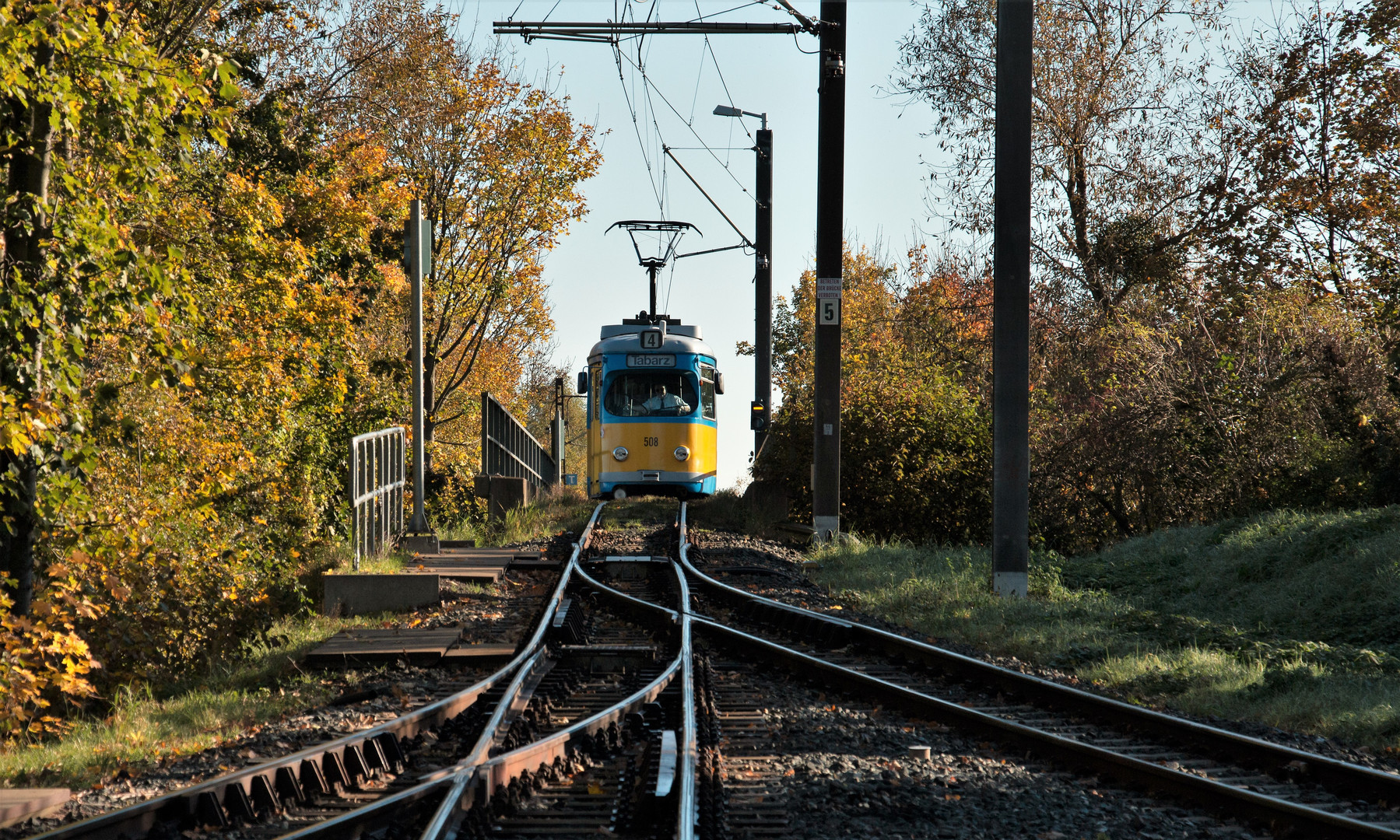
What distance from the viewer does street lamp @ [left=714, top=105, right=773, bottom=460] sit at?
2453cm

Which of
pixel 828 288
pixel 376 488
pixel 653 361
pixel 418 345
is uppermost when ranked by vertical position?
pixel 828 288

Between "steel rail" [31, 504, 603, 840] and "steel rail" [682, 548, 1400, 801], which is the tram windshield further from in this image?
"steel rail" [31, 504, 603, 840]

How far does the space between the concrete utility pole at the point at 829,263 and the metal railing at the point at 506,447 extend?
6461mm

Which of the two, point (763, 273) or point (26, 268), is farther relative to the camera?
point (763, 273)

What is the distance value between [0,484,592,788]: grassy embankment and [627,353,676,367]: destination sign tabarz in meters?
10.9

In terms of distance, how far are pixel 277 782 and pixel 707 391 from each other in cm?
1799

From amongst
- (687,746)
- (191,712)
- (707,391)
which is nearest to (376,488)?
(191,712)

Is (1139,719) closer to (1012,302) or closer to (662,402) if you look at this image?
→ (1012,302)

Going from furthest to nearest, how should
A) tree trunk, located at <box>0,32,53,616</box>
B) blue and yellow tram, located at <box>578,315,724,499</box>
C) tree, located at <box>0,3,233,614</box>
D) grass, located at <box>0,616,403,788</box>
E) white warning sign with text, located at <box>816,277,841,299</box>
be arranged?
blue and yellow tram, located at <box>578,315,724,499</box>, white warning sign with text, located at <box>816,277,841,299</box>, tree trunk, located at <box>0,32,53,616</box>, tree, located at <box>0,3,233,614</box>, grass, located at <box>0,616,403,788</box>

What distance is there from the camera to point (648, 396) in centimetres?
2211

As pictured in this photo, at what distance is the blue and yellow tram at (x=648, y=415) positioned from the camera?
22016mm

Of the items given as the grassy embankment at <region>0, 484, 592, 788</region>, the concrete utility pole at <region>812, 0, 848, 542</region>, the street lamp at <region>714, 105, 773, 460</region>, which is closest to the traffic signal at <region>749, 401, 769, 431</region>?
the street lamp at <region>714, 105, 773, 460</region>

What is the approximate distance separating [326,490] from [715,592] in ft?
28.9

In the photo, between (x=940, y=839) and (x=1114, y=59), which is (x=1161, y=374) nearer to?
(x=1114, y=59)
